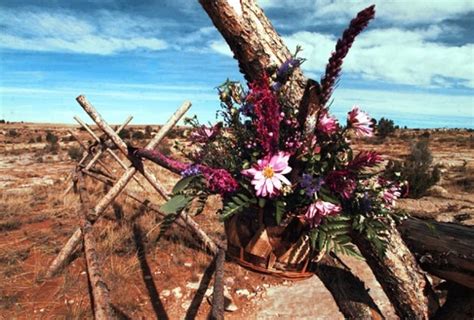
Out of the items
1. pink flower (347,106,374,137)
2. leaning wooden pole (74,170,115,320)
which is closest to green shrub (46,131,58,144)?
leaning wooden pole (74,170,115,320)

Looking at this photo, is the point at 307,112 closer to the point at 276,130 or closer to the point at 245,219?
the point at 276,130

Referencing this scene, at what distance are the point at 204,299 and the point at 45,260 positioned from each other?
2834 millimetres

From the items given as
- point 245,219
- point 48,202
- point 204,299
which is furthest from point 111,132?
point 48,202

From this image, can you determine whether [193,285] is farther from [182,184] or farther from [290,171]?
[290,171]

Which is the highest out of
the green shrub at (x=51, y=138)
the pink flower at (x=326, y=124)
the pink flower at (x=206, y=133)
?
the pink flower at (x=326, y=124)

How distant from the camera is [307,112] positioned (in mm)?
1354

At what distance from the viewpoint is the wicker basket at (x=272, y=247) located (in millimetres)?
1534

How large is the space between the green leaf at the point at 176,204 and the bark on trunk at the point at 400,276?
85 cm

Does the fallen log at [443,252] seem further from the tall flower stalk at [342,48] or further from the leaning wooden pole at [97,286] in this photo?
the leaning wooden pole at [97,286]

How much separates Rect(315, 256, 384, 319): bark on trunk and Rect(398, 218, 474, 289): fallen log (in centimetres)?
40

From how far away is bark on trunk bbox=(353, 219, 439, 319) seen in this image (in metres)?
1.90

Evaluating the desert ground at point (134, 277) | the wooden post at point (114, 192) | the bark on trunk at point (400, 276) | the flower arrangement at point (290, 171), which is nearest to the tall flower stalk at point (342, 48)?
the flower arrangement at point (290, 171)

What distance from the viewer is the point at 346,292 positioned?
7.08 feet

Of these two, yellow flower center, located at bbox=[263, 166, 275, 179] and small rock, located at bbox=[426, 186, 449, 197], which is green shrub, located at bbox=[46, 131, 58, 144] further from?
yellow flower center, located at bbox=[263, 166, 275, 179]
